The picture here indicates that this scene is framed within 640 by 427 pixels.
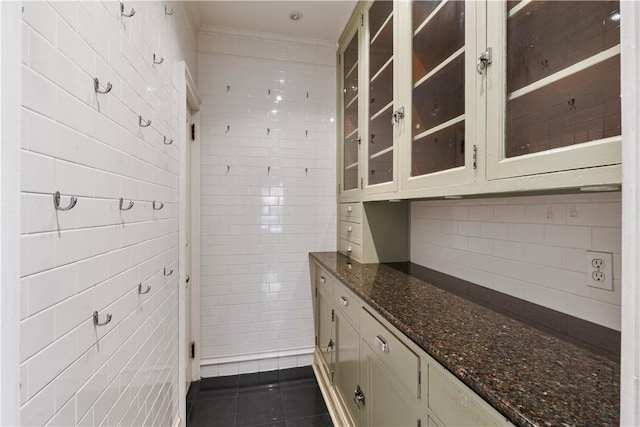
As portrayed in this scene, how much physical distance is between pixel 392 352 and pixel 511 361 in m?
0.45

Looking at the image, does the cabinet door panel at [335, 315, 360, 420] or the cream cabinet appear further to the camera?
the cabinet door panel at [335, 315, 360, 420]

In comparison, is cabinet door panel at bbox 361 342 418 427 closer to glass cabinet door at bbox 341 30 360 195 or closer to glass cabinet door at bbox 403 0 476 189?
glass cabinet door at bbox 403 0 476 189

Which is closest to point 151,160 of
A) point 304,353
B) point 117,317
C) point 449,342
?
point 117,317

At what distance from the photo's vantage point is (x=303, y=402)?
210 cm

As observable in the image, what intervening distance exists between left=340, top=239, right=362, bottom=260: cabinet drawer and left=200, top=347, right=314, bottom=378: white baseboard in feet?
2.98

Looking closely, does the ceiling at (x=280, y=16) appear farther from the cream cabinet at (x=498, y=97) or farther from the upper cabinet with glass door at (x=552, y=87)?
the upper cabinet with glass door at (x=552, y=87)

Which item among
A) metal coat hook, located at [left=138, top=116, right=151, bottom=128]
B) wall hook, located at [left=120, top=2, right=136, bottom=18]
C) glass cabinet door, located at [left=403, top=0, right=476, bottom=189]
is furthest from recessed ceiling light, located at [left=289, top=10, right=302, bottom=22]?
metal coat hook, located at [left=138, top=116, right=151, bottom=128]

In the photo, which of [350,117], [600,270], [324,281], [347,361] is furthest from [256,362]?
[600,270]

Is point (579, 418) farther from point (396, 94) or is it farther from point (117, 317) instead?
point (396, 94)

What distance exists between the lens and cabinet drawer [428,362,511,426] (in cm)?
68

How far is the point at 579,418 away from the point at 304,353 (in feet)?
7.36

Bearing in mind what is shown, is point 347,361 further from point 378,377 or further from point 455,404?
point 455,404
